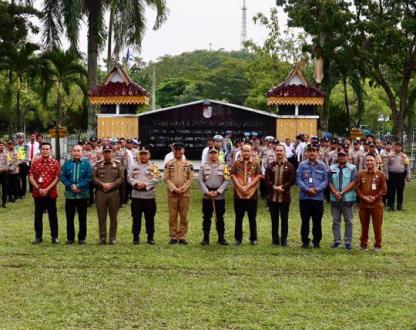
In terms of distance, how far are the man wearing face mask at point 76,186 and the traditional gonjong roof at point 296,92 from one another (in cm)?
1125

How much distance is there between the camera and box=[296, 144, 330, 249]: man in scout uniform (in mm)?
9594

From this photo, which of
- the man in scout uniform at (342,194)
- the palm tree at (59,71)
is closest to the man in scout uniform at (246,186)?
the man in scout uniform at (342,194)

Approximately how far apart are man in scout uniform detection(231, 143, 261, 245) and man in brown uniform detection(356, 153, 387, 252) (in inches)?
63.0

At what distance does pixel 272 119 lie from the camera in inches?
798

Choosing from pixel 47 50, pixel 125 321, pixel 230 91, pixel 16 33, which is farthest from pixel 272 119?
pixel 230 91

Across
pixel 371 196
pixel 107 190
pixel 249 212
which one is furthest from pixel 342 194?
pixel 107 190

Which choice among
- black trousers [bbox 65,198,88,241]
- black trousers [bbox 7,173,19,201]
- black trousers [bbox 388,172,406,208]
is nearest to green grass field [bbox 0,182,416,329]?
black trousers [bbox 65,198,88,241]

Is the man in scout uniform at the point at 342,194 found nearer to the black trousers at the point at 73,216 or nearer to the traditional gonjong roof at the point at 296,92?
the black trousers at the point at 73,216

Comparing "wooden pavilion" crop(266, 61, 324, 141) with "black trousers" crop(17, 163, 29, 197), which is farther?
"wooden pavilion" crop(266, 61, 324, 141)

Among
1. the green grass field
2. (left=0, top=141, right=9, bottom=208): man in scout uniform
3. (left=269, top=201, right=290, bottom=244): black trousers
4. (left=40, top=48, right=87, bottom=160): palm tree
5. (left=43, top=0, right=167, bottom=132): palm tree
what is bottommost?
the green grass field

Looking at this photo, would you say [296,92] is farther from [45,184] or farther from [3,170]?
[45,184]

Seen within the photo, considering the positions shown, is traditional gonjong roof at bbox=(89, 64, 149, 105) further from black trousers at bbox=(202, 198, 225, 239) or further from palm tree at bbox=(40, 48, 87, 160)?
black trousers at bbox=(202, 198, 225, 239)

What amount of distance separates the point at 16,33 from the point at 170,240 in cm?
1561

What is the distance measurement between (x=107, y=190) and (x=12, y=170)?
575 cm
